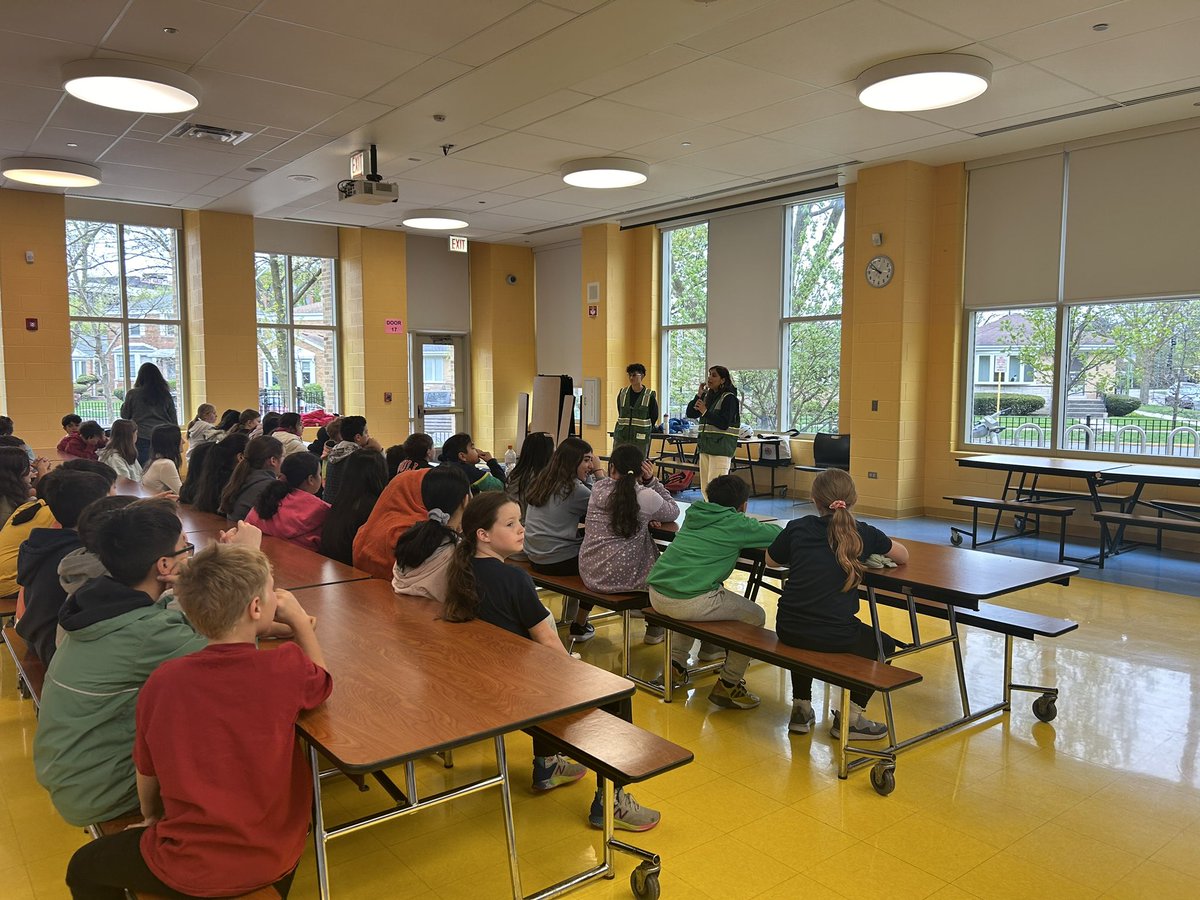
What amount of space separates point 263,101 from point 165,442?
2.51m

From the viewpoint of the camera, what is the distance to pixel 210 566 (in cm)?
180

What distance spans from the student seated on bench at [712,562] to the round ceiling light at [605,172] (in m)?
4.98

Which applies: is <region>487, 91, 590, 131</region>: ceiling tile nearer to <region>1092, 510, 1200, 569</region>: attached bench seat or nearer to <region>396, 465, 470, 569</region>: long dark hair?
<region>396, 465, 470, 569</region>: long dark hair

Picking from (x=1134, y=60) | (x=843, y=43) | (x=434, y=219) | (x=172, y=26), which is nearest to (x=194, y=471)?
(x=172, y=26)

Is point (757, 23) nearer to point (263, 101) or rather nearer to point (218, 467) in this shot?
point (263, 101)

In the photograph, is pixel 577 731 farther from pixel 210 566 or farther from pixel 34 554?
pixel 34 554

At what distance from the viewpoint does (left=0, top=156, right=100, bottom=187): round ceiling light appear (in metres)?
7.53

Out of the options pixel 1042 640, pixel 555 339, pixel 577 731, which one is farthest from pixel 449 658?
pixel 555 339

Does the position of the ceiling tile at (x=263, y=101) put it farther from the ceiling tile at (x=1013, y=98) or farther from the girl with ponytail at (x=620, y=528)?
the ceiling tile at (x=1013, y=98)

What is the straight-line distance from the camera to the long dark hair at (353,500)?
3.84 metres

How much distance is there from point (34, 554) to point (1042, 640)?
468cm

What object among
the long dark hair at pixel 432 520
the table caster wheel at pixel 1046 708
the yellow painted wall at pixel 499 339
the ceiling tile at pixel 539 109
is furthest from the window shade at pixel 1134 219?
the yellow painted wall at pixel 499 339

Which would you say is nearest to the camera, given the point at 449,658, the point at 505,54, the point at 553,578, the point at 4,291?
the point at 449,658

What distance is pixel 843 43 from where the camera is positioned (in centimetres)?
499
